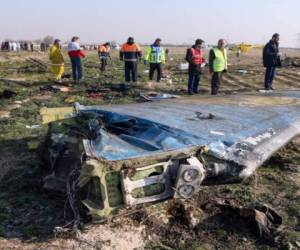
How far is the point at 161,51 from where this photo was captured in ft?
46.9

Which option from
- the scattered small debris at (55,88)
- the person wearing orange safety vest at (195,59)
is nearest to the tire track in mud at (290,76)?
the person wearing orange safety vest at (195,59)

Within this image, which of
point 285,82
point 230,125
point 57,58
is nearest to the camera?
point 230,125

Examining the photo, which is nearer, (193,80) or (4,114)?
(4,114)

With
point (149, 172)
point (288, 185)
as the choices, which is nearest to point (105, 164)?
point (149, 172)

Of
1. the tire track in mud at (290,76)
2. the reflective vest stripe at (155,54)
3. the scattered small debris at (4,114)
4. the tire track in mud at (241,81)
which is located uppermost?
the reflective vest stripe at (155,54)

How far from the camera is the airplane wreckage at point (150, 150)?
3977mm

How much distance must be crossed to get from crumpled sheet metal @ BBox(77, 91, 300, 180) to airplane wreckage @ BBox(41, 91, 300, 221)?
0.5 inches

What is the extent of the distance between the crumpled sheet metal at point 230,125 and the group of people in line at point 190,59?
16.0 feet

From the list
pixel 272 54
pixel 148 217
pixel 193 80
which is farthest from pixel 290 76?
pixel 148 217

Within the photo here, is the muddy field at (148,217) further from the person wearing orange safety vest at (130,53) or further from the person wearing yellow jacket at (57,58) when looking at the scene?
the person wearing yellow jacket at (57,58)

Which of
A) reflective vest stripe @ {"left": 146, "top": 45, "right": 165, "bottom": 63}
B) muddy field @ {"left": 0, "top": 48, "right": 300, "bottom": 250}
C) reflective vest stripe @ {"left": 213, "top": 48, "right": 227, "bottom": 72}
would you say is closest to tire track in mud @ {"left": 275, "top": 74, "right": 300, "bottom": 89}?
reflective vest stripe @ {"left": 213, "top": 48, "right": 227, "bottom": 72}

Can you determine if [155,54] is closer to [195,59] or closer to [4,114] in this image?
[195,59]

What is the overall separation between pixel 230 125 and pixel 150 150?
1516 millimetres

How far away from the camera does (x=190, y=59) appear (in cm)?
1231
